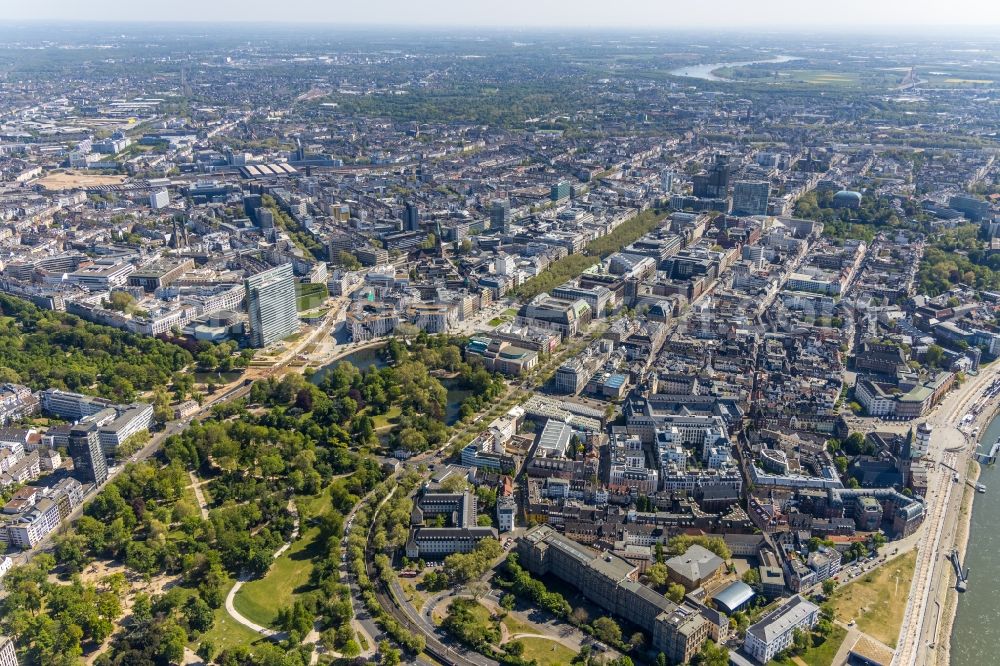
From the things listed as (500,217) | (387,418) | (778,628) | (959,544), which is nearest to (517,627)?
(778,628)

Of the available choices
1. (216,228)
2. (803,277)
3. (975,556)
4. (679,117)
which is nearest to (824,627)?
(975,556)

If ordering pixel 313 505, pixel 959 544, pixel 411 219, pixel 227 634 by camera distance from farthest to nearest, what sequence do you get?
pixel 411 219
pixel 313 505
pixel 959 544
pixel 227 634

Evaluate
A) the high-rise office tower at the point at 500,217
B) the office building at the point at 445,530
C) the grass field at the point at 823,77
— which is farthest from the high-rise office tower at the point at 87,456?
the grass field at the point at 823,77

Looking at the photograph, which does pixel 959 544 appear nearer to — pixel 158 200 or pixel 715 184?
pixel 715 184

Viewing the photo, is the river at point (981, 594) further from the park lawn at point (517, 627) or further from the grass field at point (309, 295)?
the grass field at point (309, 295)

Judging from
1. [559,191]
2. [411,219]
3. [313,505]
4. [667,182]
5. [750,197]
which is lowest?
Answer: [313,505]
